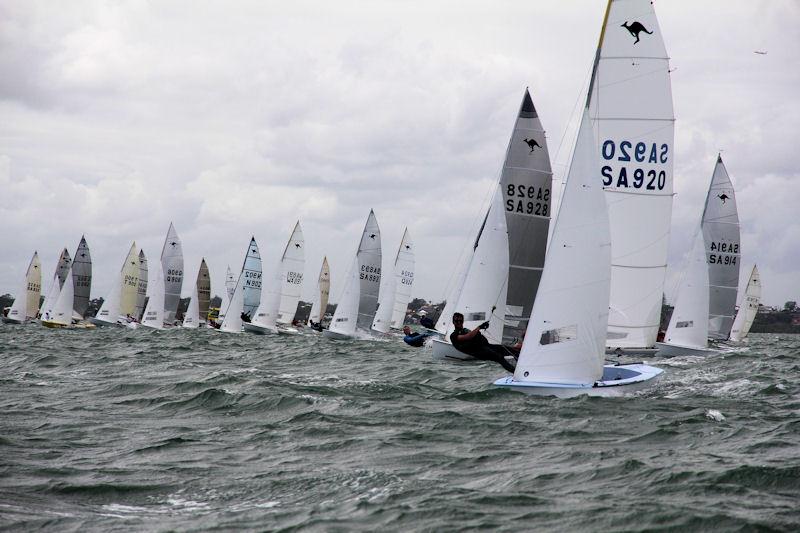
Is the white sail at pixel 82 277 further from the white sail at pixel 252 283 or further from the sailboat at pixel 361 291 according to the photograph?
the sailboat at pixel 361 291

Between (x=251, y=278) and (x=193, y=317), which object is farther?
(x=251, y=278)

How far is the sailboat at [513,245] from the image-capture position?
21.2 metres

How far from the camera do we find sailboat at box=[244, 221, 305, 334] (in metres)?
47.0

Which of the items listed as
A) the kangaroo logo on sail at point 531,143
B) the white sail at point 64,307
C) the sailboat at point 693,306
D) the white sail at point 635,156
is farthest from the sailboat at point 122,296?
the white sail at point 635,156

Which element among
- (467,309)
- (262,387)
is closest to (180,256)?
(467,309)

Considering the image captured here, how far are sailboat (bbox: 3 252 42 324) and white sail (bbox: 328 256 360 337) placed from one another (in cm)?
2574

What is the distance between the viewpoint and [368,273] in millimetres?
42750

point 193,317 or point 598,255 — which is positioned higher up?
point 598,255

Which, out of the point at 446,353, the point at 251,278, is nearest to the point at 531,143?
the point at 446,353

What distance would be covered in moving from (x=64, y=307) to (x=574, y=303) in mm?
41241

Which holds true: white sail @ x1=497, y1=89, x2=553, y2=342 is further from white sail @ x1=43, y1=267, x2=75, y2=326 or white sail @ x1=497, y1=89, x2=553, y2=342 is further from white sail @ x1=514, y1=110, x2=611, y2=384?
white sail @ x1=43, y1=267, x2=75, y2=326

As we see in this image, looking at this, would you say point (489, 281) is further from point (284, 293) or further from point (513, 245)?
point (284, 293)

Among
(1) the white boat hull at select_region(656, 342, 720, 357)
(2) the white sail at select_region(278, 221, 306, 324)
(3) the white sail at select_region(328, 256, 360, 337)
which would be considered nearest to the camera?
(1) the white boat hull at select_region(656, 342, 720, 357)

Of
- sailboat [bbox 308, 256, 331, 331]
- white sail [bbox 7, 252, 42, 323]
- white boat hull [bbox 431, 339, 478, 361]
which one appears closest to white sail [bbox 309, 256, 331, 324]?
sailboat [bbox 308, 256, 331, 331]
